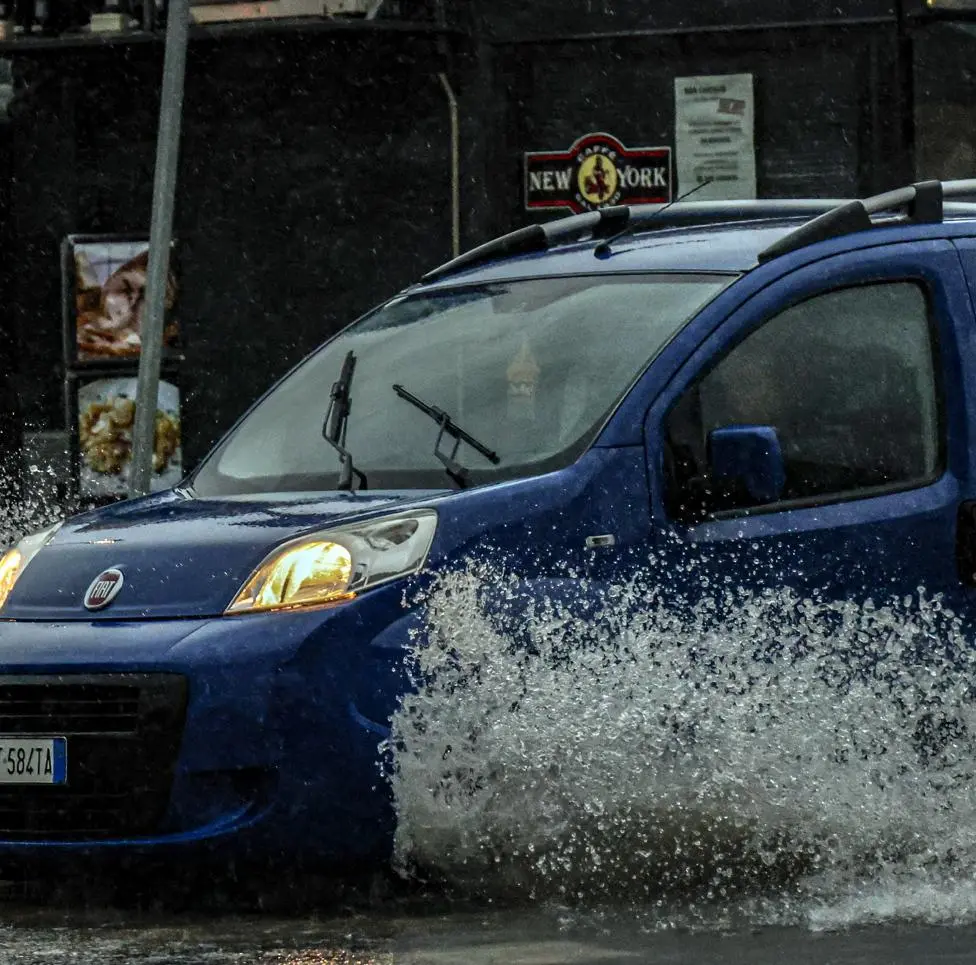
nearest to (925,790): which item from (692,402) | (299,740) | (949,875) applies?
(949,875)

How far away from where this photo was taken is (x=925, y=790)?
22.5 ft

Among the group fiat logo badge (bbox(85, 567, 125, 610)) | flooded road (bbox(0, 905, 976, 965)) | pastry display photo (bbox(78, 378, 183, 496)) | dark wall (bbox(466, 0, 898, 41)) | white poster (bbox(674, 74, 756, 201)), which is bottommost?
pastry display photo (bbox(78, 378, 183, 496))

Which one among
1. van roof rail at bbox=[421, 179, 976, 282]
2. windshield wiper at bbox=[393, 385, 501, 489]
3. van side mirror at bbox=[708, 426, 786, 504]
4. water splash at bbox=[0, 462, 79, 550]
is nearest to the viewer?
van side mirror at bbox=[708, 426, 786, 504]

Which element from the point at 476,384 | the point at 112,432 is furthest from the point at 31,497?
the point at 476,384

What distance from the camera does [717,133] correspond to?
21391mm

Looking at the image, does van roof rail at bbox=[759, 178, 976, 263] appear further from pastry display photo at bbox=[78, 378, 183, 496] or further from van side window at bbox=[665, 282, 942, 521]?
pastry display photo at bbox=[78, 378, 183, 496]

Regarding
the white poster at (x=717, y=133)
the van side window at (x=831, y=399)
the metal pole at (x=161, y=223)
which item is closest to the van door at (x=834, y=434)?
the van side window at (x=831, y=399)

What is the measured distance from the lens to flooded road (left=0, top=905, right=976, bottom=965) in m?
A: 5.79

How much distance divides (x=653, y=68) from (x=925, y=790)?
1522cm

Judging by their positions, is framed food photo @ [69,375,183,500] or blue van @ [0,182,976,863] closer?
blue van @ [0,182,976,863]

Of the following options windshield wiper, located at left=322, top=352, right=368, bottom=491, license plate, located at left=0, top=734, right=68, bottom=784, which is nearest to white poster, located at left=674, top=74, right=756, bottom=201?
windshield wiper, located at left=322, top=352, right=368, bottom=491

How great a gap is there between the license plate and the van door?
1500 millimetres

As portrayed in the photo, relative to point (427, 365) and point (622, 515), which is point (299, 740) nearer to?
point (622, 515)

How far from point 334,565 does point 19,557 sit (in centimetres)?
112
